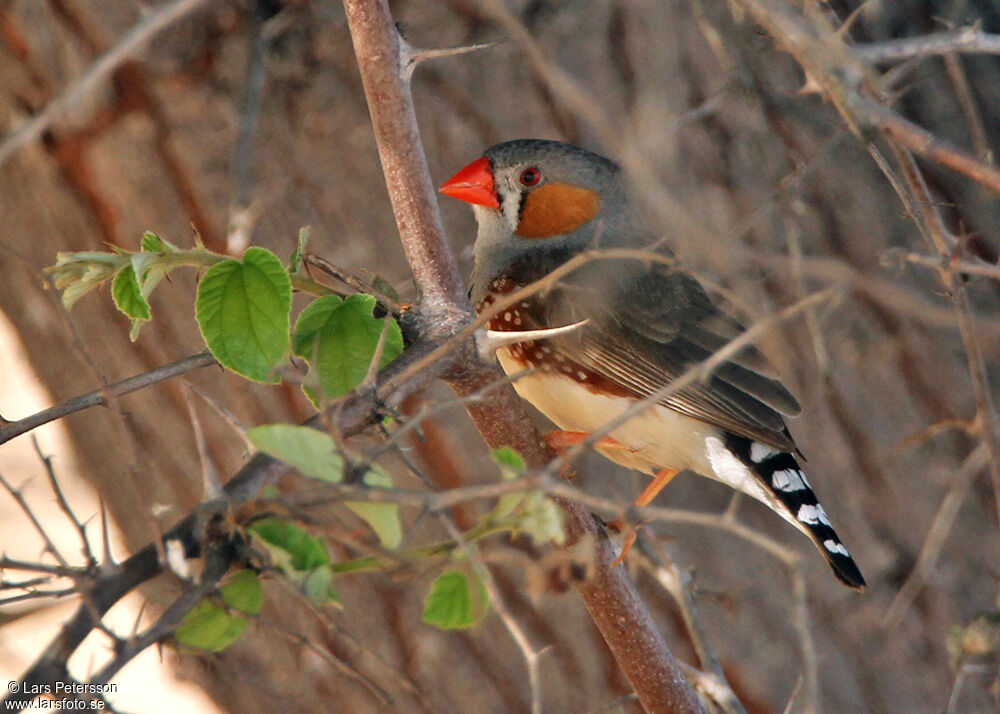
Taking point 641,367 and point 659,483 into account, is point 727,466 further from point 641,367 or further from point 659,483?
point 641,367

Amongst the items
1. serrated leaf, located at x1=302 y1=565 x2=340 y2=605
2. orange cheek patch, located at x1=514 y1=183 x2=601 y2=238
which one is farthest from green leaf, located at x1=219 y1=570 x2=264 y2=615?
orange cheek patch, located at x1=514 y1=183 x2=601 y2=238

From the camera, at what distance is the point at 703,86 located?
292 centimetres

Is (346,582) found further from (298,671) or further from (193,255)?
(193,255)

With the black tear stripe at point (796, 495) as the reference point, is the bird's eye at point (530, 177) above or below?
above

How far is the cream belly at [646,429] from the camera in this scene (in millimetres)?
2600

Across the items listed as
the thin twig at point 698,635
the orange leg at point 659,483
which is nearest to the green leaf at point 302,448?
the thin twig at point 698,635

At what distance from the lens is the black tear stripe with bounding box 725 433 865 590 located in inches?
94.4

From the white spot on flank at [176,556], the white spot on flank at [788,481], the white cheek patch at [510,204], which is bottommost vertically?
the white spot on flank at [788,481]

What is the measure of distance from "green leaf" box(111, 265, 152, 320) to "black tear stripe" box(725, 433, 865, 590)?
1590 millimetres

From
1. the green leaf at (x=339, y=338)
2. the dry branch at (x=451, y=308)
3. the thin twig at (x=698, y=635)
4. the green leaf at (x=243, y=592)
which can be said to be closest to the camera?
the green leaf at (x=243, y=592)

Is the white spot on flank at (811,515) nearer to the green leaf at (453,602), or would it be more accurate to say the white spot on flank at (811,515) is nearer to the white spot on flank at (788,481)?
the white spot on flank at (788,481)

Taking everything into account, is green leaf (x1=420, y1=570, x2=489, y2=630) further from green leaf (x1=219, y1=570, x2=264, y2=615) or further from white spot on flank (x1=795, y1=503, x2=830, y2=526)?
white spot on flank (x1=795, y1=503, x2=830, y2=526)

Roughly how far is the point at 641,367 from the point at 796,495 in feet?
1.60

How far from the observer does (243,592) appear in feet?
4.26
